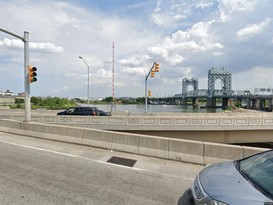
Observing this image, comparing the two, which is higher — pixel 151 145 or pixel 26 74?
pixel 26 74

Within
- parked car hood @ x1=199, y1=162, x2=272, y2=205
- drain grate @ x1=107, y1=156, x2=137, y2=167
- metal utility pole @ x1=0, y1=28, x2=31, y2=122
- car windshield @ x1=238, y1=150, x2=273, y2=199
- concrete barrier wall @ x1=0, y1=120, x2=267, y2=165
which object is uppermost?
metal utility pole @ x1=0, y1=28, x2=31, y2=122

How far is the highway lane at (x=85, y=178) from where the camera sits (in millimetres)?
4500

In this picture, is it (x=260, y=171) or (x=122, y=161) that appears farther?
(x=122, y=161)

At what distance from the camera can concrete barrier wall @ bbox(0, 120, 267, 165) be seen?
287 inches

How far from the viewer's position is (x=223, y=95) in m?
110

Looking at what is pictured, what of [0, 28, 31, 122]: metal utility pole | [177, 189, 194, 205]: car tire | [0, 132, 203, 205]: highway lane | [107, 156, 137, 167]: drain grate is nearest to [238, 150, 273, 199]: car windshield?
[177, 189, 194, 205]: car tire

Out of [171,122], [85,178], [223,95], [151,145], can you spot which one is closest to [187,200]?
[85,178]

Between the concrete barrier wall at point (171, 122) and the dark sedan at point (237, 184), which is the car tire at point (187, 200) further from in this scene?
the concrete barrier wall at point (171, 122)

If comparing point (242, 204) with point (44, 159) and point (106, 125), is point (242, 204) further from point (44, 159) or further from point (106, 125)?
point (106, 125)

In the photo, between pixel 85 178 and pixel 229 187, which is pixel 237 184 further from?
pixel 85 178

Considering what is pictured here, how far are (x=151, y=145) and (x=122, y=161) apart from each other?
4.57 ft

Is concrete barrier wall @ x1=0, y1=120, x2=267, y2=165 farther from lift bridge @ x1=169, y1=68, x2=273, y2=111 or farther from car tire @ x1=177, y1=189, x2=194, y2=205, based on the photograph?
lift bridge @ x1=169, y1=68, x2=273, y2=111

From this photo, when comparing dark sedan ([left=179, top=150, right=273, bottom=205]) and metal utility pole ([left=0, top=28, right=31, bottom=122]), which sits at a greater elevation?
metal utility pole ([left=0, top=28, right=31, bottom=122])

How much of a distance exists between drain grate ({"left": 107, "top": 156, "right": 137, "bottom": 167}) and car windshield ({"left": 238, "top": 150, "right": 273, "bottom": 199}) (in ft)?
12.9
